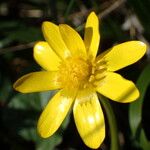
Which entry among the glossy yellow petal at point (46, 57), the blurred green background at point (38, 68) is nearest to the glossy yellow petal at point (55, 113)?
the glossy yellow petal at point (46, 57)

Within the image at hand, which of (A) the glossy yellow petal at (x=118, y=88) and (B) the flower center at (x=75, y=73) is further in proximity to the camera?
(B) the flower center at (x=75, y=73)

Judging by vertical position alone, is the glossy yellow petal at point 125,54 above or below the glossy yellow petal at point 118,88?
above

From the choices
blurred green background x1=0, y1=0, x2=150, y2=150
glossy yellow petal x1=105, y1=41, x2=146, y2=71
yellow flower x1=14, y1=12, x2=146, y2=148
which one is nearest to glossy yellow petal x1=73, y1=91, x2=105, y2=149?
yellow flower x1=14, y1=12, x2=146, y2=148

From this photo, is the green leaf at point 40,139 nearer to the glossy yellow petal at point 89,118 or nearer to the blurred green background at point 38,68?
the blurred green background at point 38,68

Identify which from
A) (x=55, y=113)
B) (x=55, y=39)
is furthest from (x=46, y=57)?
(x=55, y=113)

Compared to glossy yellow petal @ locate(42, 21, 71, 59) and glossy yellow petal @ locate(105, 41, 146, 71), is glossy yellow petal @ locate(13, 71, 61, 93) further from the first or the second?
glossy yellow petal @ locate(105, 41, 146, 71)

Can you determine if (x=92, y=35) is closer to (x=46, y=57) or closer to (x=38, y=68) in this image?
(x=46, y=57)
